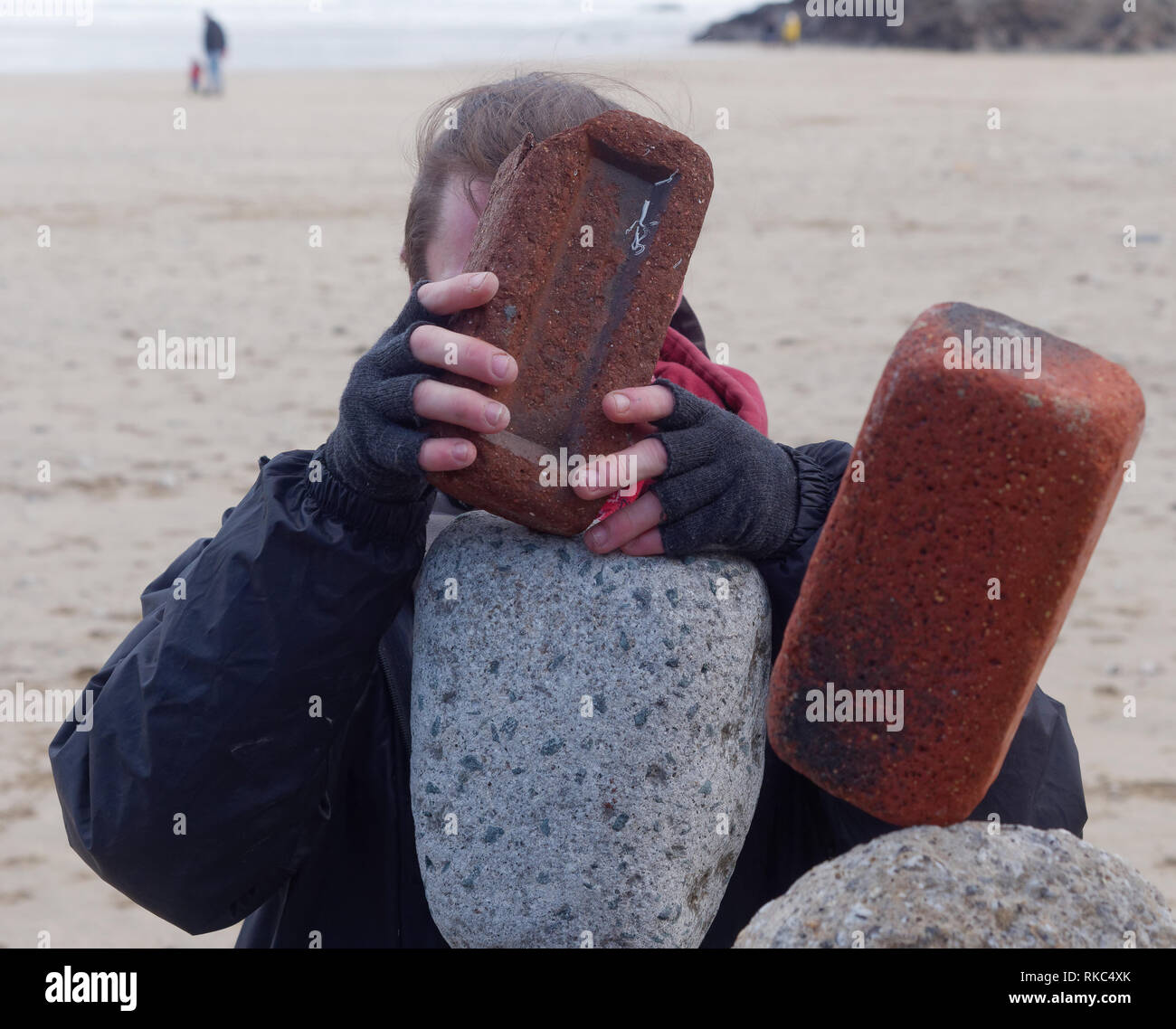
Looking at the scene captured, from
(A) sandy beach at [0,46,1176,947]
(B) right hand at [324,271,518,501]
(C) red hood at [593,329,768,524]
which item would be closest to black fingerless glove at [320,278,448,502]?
(B) right hand at [324,271,518,501]

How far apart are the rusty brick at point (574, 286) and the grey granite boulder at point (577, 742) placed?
13 cm

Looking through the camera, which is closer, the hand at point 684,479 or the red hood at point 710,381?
the hand at point 684,479

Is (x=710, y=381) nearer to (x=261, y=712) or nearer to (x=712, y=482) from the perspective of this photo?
(x=712, y=482)

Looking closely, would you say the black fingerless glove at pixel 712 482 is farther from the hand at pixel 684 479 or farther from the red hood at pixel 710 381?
the red hood at pixel 710 381

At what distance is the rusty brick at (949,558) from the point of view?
1427 millimetres

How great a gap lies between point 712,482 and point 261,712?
0.68 meters

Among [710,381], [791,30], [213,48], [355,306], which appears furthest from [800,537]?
[791,30]

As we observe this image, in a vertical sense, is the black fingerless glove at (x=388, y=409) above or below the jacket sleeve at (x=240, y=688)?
above

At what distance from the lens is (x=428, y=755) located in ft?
5.87

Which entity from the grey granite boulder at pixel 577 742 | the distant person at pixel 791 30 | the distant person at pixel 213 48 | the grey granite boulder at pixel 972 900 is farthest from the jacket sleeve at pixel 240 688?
the distant person at pixel 791 30

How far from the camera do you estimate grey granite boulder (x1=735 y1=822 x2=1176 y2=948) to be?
1.42 meters

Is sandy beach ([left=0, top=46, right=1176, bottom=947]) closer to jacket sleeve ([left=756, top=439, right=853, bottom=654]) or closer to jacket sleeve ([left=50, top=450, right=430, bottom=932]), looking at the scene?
jacket sleeve ([left=756, top=439, right=853, bottom=654])

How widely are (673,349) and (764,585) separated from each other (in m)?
0.45
